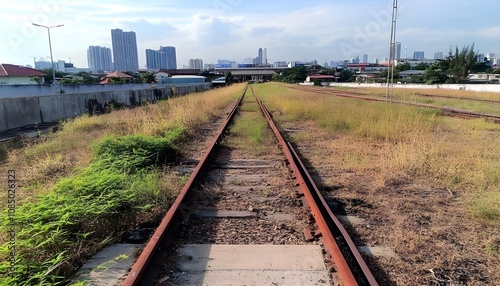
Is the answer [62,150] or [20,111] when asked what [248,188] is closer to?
[62,150]

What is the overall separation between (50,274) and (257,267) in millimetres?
1817

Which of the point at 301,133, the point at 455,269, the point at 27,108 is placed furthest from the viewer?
the point at 27,108

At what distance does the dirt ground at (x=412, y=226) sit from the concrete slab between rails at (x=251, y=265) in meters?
0.58

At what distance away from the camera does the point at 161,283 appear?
3.02m

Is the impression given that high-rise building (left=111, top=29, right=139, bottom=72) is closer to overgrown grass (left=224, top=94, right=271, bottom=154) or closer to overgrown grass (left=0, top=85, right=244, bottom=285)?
overgrown grass (left=224, top=94, right=271, bottom=154)

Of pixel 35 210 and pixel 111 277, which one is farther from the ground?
pixel 35 210

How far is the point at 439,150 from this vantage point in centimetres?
799

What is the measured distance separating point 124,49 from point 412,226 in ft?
536

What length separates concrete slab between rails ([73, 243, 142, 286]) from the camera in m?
3.08

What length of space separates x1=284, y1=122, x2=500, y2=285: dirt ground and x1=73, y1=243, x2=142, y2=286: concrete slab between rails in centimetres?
230

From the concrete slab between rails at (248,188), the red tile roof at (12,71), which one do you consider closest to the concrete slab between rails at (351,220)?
the concrete slab between rails at (248,188)

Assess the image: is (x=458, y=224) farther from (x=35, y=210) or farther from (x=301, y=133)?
(x=301, y=133)

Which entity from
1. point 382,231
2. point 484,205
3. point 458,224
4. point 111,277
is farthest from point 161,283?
point 484,205

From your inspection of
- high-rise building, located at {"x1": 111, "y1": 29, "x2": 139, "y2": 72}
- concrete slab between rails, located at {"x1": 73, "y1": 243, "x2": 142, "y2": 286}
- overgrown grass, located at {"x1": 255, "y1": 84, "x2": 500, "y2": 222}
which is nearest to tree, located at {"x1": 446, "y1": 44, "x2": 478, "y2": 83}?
overgrown grass, located at {"x1": 255, "y1": 84, "x2": 500, "y2": 222}
